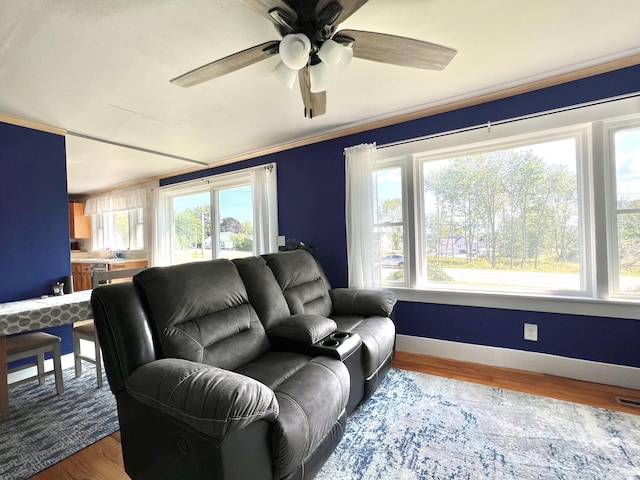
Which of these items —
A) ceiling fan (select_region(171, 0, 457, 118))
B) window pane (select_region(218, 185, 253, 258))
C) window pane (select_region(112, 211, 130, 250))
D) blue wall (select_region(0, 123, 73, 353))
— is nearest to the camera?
ceiling fan (select_region(171, 0, 457, 118))

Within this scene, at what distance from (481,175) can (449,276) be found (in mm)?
1005

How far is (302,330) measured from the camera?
70.7 inches

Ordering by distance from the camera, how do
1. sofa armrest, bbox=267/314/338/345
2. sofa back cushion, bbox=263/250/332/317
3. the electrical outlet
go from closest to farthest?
sofa armrest, bbox=267/314/338/345, sofa back cushion, bbox=263/250/332/317, the electrical outlet

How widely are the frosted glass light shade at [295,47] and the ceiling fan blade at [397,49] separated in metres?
0.19

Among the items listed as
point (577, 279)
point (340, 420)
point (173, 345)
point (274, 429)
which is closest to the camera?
point (274, 429)

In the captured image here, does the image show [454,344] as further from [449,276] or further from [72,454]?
[72,454]

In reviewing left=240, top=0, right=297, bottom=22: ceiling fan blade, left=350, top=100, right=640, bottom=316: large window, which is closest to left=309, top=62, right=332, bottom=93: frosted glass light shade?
left=240, top=0, right=297, bottom=22: ceiling fan blade

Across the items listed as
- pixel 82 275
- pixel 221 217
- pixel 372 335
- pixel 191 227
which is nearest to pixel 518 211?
pixel 372 335

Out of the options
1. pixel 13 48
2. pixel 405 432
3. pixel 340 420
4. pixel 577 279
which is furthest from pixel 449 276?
pixel 13 48

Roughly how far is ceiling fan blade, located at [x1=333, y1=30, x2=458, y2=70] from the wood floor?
2.35 meters

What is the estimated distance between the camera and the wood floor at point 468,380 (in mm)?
1562

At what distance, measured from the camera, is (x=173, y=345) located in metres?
1.41

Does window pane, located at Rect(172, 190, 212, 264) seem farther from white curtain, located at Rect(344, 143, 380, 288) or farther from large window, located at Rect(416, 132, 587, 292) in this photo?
large window, located at Rect(416, 132, 587, 292)

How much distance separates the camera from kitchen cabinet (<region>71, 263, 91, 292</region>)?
5863 mm
